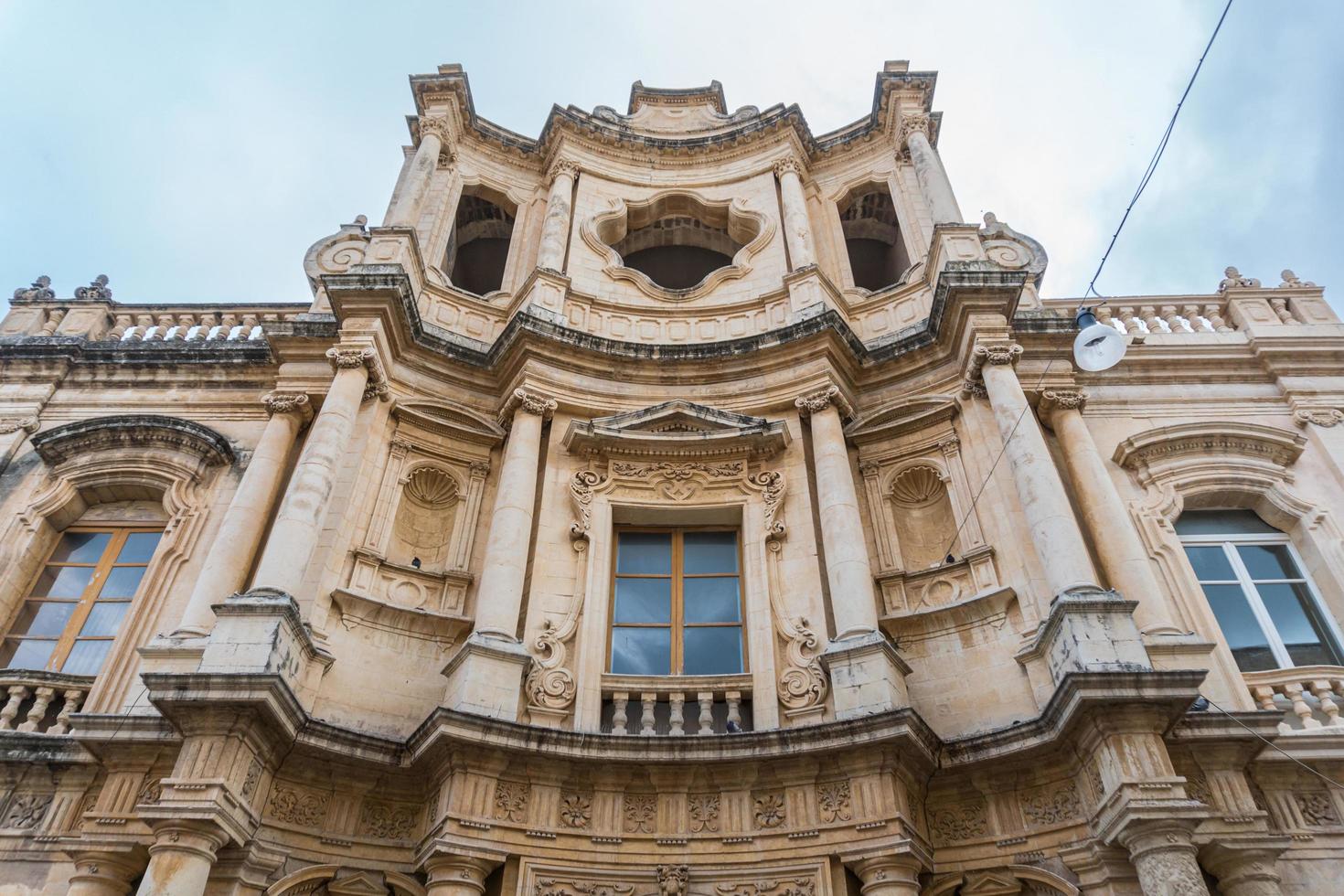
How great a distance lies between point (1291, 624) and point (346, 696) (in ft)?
33.3

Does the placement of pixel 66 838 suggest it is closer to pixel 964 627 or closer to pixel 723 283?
pixel 964 627

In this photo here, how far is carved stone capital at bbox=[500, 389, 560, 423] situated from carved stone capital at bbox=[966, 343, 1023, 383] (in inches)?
203

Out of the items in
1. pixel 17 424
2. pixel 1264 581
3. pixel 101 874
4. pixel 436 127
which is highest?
pixel 436 127

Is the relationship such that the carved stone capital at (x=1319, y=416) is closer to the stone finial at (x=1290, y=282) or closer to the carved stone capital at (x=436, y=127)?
the stone finial at (x=1290, y=282)

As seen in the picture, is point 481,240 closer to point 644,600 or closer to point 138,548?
point 138,548

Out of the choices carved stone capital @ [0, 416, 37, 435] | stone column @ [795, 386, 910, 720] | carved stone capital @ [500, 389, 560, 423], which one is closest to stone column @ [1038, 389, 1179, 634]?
stone column @ [795, 386, 910, 720]

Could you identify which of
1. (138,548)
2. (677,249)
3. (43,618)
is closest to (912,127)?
(677,249)

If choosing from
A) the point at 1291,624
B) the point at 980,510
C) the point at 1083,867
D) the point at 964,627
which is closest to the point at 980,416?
the point at 980,510

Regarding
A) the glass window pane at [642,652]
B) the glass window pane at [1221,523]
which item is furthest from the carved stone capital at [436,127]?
the glass window pane at [1221,523]

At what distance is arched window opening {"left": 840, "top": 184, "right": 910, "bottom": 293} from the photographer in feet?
53.7

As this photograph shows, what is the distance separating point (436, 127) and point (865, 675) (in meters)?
11.9

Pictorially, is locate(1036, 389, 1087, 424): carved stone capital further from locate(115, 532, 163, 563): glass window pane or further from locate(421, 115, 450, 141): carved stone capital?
locate(115, 532, 163, 563): glass window pane

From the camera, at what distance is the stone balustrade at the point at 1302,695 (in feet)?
29.1

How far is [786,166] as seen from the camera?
51.7 ft
